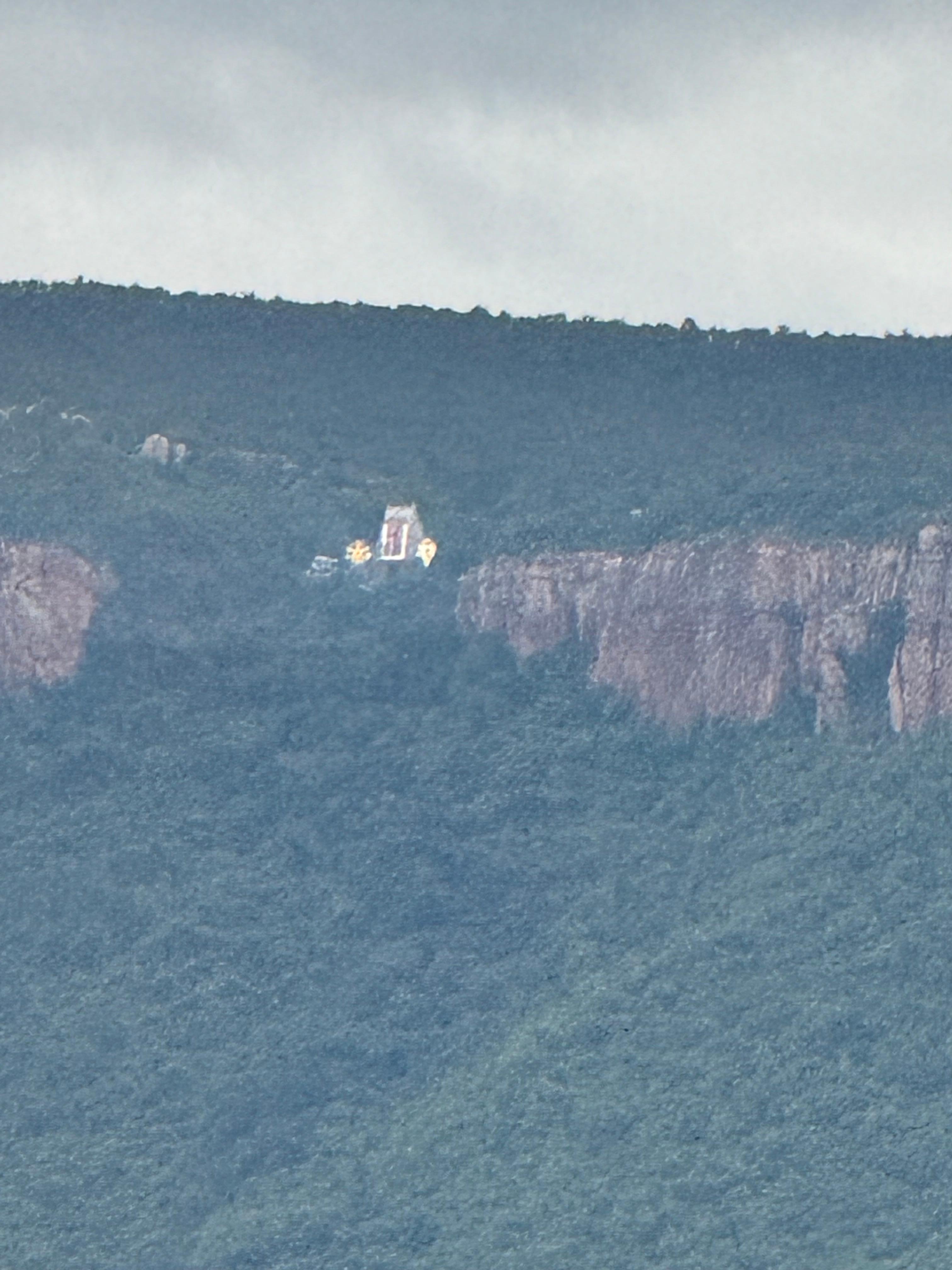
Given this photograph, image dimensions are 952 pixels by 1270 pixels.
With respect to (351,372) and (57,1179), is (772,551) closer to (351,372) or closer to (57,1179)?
(351,372)

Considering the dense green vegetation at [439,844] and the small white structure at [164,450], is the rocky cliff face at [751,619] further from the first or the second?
the small white structure at [164,450]

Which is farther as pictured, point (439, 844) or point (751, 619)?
point (439, 844)

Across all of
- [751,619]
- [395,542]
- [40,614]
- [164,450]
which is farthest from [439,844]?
[164,450]

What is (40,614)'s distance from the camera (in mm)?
89062

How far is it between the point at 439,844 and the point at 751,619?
281 inches

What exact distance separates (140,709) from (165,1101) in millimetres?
10226

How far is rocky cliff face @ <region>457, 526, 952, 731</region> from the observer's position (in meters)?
85.4

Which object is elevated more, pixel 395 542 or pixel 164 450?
pixel 164 450

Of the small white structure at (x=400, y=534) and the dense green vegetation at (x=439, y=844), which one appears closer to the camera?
the dense green vegetation at (x=439, y=844)

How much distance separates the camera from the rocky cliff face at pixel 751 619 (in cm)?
8544

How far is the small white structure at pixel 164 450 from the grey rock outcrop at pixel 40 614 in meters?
3.90

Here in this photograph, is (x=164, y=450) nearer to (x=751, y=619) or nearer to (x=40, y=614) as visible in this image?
(x=40, y=614)

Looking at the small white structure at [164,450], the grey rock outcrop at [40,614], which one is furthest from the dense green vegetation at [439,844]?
the grey rock outcrop at [40,614]

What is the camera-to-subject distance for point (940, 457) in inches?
3477
